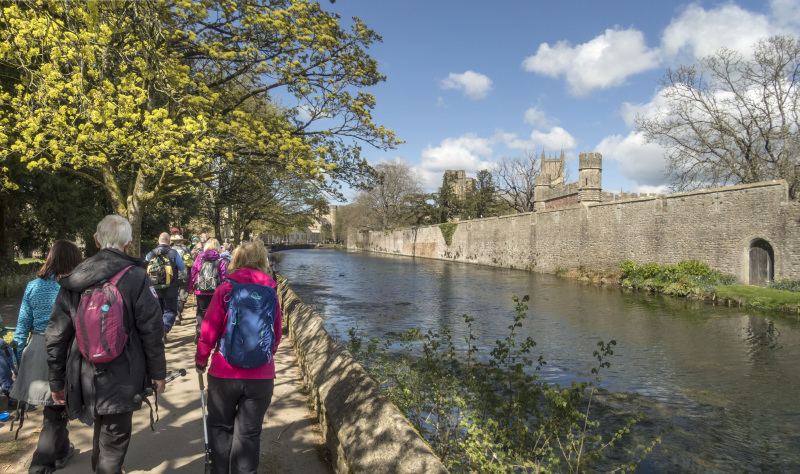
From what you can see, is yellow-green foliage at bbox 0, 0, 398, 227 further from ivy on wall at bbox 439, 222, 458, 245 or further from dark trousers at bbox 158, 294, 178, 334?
ivy on wall at bbox 439, 222, 458, 245

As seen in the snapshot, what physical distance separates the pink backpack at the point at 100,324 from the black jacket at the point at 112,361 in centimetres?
5

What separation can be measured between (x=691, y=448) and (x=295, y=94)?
848cm

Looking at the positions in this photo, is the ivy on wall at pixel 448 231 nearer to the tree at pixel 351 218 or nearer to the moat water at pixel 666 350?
the tree at pixel 351 218

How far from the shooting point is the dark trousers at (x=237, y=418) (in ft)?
9.05

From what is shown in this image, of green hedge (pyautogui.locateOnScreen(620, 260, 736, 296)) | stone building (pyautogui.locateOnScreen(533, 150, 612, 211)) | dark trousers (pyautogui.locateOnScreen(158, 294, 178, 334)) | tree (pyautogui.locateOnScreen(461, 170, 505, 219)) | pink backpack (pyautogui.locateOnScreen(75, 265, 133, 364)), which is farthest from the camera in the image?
tree (pyautogui.locateOnScreen(461, 170, 505, 219))

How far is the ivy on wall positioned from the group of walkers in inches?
1656

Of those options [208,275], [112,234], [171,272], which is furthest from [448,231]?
[112,234]

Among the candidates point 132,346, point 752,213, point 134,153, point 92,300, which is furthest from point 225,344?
point 752,213

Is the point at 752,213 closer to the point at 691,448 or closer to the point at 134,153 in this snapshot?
the point at 691,448

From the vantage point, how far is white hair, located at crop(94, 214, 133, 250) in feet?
8.86

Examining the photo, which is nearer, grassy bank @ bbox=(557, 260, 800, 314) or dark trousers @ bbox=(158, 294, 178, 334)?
dark trousers @ bbox=(158, 294, 178, 334)

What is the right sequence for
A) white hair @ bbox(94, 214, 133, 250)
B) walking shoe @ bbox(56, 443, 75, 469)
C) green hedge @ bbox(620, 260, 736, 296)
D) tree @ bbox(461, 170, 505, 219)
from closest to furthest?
white hair @ bbox(94, 214, 133, 250), walking shoe @ bbox(56, 443, 75, 469), green hedge @ bbox(620, 260, 736, 296), tree @ bbox(461, 170, 505, 219)

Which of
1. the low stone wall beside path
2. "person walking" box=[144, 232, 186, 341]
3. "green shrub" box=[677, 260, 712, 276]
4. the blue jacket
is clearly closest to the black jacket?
the blue jacket

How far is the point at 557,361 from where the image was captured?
26.7ft
